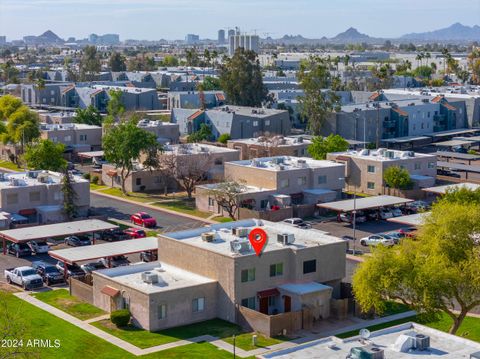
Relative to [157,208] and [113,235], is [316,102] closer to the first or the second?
[157,208]

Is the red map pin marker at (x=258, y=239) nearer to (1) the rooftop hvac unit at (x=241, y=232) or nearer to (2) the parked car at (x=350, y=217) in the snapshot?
(1) the rooftop hvac unit at (x=241, y=232)

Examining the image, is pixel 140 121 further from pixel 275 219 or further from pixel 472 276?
pixel 472 276

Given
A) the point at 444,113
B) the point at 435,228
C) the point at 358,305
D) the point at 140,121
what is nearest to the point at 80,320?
the point at 358,305

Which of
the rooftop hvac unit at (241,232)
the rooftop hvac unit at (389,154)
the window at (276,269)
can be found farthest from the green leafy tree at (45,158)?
the window at (276,269)

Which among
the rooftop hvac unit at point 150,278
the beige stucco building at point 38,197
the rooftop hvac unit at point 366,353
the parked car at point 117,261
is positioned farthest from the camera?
the beige stucco building at point 38,197

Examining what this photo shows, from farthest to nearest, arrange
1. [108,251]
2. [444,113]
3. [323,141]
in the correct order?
[444,113] < [323,141] < [108,251]

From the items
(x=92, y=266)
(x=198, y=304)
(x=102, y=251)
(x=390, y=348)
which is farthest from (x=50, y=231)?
(x=390, y=348)
